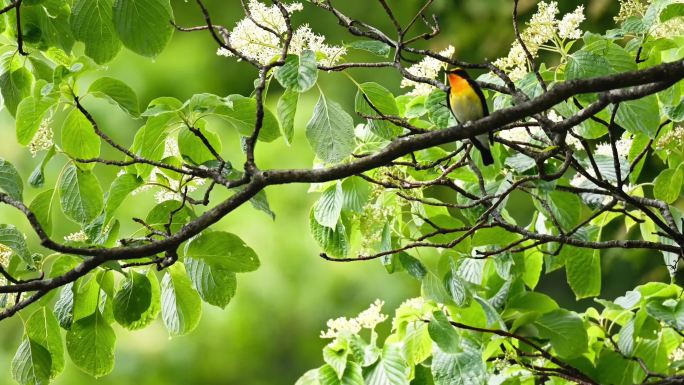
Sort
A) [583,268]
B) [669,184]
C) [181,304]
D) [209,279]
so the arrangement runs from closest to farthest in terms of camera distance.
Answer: [209,279] < [181,304] < [669,184] < [583,268]

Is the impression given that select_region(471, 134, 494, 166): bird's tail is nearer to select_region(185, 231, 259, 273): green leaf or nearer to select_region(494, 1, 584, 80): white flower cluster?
select_region(494, 1, 584, 80): white flower cluster

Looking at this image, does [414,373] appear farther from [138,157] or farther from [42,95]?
[42,95]

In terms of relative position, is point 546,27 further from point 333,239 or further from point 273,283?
point 273,283

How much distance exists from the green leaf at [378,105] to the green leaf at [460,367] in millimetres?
534

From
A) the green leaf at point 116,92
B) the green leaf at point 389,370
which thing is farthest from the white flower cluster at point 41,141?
the green leaf at point 389,370

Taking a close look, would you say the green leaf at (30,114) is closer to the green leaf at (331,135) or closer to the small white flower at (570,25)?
the green leaf at (331,135)

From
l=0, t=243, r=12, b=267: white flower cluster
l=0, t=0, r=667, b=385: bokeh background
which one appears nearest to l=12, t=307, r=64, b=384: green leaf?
l=0, t=243, r=12, b=267: white flower cluster

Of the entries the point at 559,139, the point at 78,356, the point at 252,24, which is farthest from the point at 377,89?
the point at 78,356

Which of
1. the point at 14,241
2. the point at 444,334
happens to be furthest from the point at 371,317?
the point at 14,241

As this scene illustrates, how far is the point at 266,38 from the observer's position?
193 cm

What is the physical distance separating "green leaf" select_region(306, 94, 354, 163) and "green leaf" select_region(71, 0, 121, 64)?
1.47ft

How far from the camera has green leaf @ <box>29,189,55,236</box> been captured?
6.30 feet

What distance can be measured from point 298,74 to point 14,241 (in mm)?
614

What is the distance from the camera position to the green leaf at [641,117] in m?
1.82
